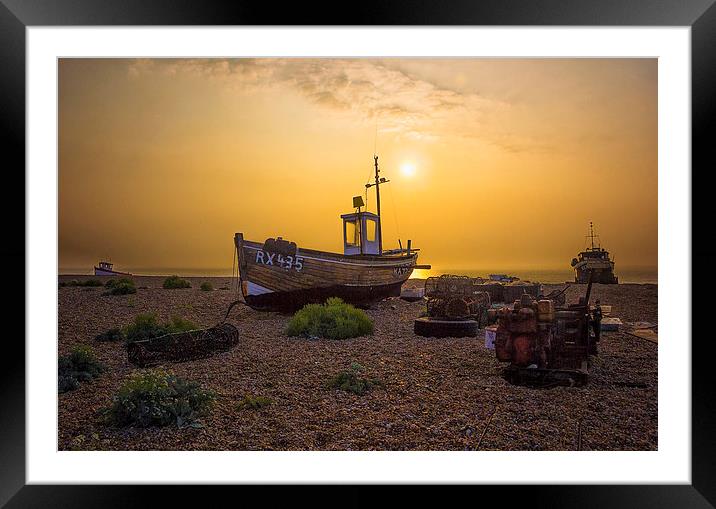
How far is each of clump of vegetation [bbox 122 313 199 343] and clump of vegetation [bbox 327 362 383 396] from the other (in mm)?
2616

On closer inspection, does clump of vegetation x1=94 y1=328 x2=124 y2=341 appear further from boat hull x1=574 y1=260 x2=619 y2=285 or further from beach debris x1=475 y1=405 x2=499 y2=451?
boat hull x1=574 y1=260 x2=619 y2=285

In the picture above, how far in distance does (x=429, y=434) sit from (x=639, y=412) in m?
1.81

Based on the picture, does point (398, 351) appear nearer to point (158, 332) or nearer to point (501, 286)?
point (158, 332)

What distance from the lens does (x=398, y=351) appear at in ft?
18.8

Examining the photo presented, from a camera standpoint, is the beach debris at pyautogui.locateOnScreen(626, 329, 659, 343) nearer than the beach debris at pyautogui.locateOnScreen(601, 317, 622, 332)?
Yes

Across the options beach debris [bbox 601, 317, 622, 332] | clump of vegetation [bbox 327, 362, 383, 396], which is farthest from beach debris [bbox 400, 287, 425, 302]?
clump of vegetation [bbox 327, 362, 383, 396]

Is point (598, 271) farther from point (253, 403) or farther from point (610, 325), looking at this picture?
point (253, 403)

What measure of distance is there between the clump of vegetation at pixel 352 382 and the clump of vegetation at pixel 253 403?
0.69m

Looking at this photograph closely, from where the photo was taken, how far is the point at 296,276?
7.59 m

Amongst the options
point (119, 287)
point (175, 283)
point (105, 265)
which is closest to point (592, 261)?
point (105, 265)

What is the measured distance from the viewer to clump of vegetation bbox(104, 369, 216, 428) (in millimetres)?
3723

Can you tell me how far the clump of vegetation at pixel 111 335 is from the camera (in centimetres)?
629
